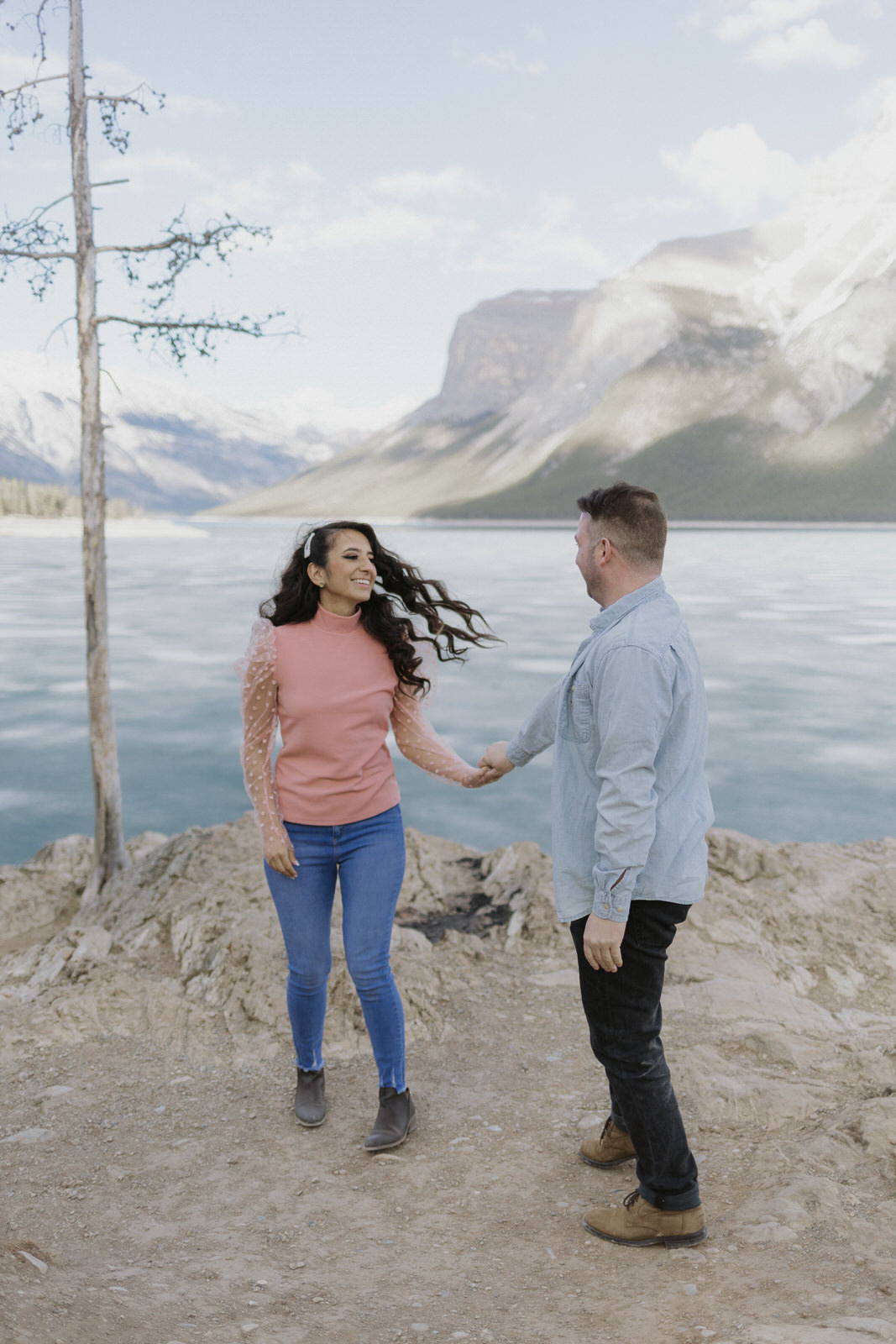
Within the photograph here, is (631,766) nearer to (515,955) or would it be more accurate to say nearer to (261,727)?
(261,727)

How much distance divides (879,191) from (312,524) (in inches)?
8234

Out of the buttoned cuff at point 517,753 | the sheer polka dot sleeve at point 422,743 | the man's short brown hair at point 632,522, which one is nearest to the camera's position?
the man's short brown hair at point 632,522

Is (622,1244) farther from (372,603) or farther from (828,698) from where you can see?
(828,698)

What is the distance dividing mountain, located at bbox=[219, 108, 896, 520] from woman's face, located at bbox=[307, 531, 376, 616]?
389 ft

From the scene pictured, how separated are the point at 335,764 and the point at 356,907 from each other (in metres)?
0.45

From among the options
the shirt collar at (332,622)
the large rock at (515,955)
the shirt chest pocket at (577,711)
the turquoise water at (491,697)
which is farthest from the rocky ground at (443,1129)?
the turquoise water at (491,697)

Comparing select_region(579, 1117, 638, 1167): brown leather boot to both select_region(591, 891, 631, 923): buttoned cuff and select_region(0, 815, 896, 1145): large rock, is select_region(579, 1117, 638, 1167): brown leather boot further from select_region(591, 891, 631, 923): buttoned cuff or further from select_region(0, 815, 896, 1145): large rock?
select_region(591, 891, 631, 923): buttoned cuff

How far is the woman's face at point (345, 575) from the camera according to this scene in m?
3.17

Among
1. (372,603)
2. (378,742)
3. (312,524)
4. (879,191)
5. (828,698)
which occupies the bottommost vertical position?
(828,698)

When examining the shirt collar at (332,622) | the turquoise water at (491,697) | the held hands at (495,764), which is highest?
the shirt collar at (332,622)


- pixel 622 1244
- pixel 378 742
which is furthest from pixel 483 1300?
pixel 378 742

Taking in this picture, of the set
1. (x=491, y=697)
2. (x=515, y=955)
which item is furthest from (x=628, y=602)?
(x=491, y=697)

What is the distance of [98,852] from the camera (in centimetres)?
631

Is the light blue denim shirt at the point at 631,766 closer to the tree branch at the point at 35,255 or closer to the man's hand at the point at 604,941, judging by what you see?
the man's hand at the point at 604,941
